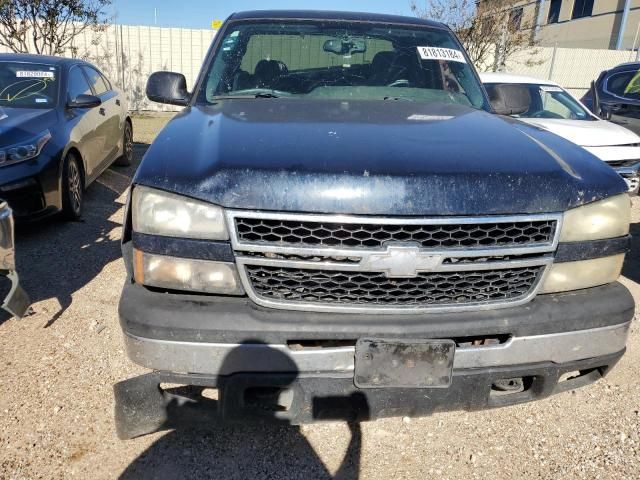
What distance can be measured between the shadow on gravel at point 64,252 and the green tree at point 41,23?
9.09m

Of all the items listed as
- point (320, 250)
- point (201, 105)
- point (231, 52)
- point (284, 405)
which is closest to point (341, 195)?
point (320, 250)

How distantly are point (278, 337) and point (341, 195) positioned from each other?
53 centimetres

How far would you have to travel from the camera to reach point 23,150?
4.40 metres

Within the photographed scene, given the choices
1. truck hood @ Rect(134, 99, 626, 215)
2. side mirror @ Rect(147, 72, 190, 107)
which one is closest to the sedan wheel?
side mirror @ Rect(147, 72, 190, 107)

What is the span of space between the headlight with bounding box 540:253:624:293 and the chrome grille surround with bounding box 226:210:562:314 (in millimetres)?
86

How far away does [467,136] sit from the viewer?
2166mm

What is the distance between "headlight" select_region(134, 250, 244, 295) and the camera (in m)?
1.78

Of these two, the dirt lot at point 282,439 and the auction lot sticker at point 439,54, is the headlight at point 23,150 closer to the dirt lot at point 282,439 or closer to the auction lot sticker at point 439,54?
the dirt lot at point 282,439

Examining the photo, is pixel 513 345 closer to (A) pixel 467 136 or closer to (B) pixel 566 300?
(B) pixel 566 300


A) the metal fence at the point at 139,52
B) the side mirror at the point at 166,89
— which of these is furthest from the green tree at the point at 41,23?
the side mirror at the point at 166,89

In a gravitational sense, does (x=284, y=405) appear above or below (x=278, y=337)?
below

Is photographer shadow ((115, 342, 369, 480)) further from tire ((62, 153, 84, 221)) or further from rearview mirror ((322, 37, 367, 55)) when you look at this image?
tire ((62, 153, 84, 221))

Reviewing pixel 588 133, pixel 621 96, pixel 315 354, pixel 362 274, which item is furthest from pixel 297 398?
pixel 621 96

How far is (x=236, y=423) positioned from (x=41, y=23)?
14264mm
